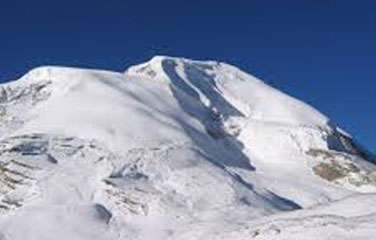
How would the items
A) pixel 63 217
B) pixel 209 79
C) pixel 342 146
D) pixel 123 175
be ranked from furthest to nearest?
pixel 209 79 → pixel 342 146 → pixel 123 175 → pixel 63 217

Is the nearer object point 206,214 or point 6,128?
point 206,214

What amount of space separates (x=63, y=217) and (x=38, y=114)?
72.3 feet

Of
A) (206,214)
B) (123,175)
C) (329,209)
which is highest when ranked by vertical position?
(123,175)

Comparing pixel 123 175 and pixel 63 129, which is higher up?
pixel 63 129

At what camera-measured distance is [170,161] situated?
69.7 meters

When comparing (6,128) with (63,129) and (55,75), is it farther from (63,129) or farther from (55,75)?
(55,75)

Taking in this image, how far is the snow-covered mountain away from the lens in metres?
55.0

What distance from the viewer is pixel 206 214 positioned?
60188 millimetres

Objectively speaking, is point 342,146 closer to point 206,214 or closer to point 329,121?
point 329,121

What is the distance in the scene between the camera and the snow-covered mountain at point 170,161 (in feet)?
181

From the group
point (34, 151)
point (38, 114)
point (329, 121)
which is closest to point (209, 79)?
point (329, 121)

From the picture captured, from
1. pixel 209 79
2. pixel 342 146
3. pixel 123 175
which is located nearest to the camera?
pixel 123 175

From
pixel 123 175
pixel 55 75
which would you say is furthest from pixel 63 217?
pixel 55 75

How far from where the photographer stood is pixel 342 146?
96.1m
